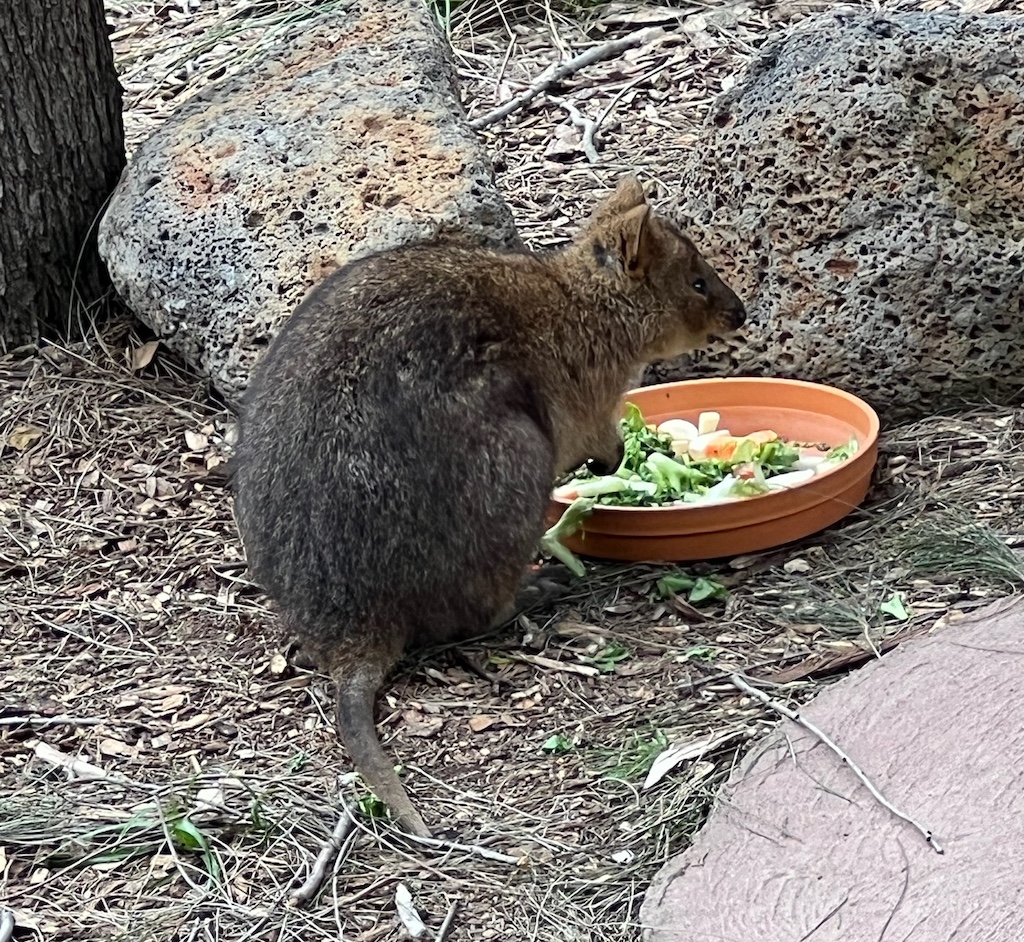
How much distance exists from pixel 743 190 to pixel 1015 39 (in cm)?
123

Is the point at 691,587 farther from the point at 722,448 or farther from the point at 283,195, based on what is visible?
the point at 283,195

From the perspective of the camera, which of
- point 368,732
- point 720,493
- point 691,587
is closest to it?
point 368,732

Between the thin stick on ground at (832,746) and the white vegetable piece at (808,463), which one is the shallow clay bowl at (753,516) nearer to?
the white vegetable piece at (808,463)

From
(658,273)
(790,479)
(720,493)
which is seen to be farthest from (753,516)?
(658,273)

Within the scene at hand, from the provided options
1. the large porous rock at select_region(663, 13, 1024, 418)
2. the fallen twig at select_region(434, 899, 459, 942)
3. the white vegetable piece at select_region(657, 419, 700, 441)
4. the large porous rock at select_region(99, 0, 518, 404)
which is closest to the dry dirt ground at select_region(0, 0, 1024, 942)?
the fallen twig at select_region(434, 899, 459, 942)

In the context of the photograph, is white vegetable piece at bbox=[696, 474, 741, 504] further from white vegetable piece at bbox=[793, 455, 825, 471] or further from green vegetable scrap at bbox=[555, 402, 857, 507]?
white vegetable piece at bbox=[793, 455, 825, 471]

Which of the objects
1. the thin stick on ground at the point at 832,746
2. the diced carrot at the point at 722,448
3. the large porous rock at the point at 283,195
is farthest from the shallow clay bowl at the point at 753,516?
the large porous rock at the point at 283,195

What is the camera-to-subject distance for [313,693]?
5004 millimetres

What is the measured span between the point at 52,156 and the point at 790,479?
348 centimetres

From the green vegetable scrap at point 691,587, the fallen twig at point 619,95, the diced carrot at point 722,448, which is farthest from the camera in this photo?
the fallen twig at point 619,95

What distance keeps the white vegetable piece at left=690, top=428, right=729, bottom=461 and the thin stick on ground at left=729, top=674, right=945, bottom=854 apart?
1517 mm

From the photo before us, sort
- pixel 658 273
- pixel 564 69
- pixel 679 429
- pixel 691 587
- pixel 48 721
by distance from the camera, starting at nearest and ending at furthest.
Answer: pixel 48 721, pixel 691 587, pixel 658 273, pixel 679 429, pixel 564 69

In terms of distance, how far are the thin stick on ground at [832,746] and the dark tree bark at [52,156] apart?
378 cm

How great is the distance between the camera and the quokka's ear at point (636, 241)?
18.5ft
